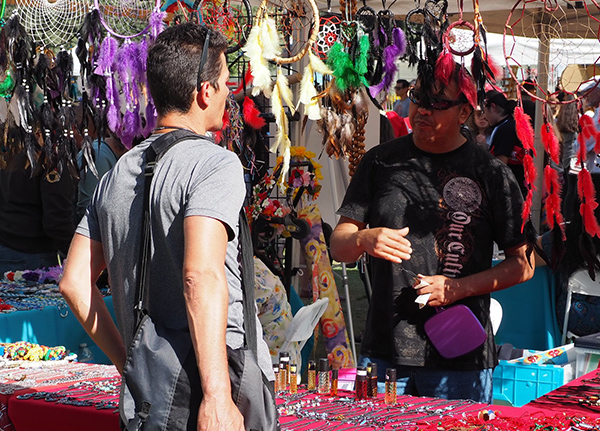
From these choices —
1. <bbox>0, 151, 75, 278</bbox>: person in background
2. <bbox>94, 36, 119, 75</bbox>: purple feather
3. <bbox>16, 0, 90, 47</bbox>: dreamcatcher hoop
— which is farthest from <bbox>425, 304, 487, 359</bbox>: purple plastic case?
<bbox>0, 151, 75, 278</bbox>: person in background

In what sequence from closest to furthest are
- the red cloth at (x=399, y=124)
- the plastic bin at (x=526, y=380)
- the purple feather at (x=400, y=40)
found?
the purple feather at (x=400, y=40)
the plastic bin at (x=526, y=380)
the red cloth at (x=399, y=124)

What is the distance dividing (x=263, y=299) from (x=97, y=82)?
1541 millimetres

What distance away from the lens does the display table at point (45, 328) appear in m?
3.69

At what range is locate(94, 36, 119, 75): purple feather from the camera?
11.1ft

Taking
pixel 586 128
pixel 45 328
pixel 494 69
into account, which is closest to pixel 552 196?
pixel 586 128

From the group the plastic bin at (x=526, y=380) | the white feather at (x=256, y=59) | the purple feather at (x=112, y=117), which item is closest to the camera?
the white feather at (x=256, y=59)

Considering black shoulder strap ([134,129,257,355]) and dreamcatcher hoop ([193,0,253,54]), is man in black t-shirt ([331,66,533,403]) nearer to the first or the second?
black shoulder strap ([134,129,257,355])

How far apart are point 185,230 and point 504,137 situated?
515 centimetres

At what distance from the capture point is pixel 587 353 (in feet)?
11.2

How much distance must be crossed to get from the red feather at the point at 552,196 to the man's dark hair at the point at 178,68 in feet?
4.26

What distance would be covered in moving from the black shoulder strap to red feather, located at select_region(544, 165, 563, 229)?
1.24m

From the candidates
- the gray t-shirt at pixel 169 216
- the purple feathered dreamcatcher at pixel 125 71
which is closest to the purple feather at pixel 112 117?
the purple feathered dreamcatcher at pixel 125 71

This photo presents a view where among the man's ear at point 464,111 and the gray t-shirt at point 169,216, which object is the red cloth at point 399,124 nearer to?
the man's ear at point 464,111

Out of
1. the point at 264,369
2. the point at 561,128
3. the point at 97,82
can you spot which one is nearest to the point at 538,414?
the point at 264,369
